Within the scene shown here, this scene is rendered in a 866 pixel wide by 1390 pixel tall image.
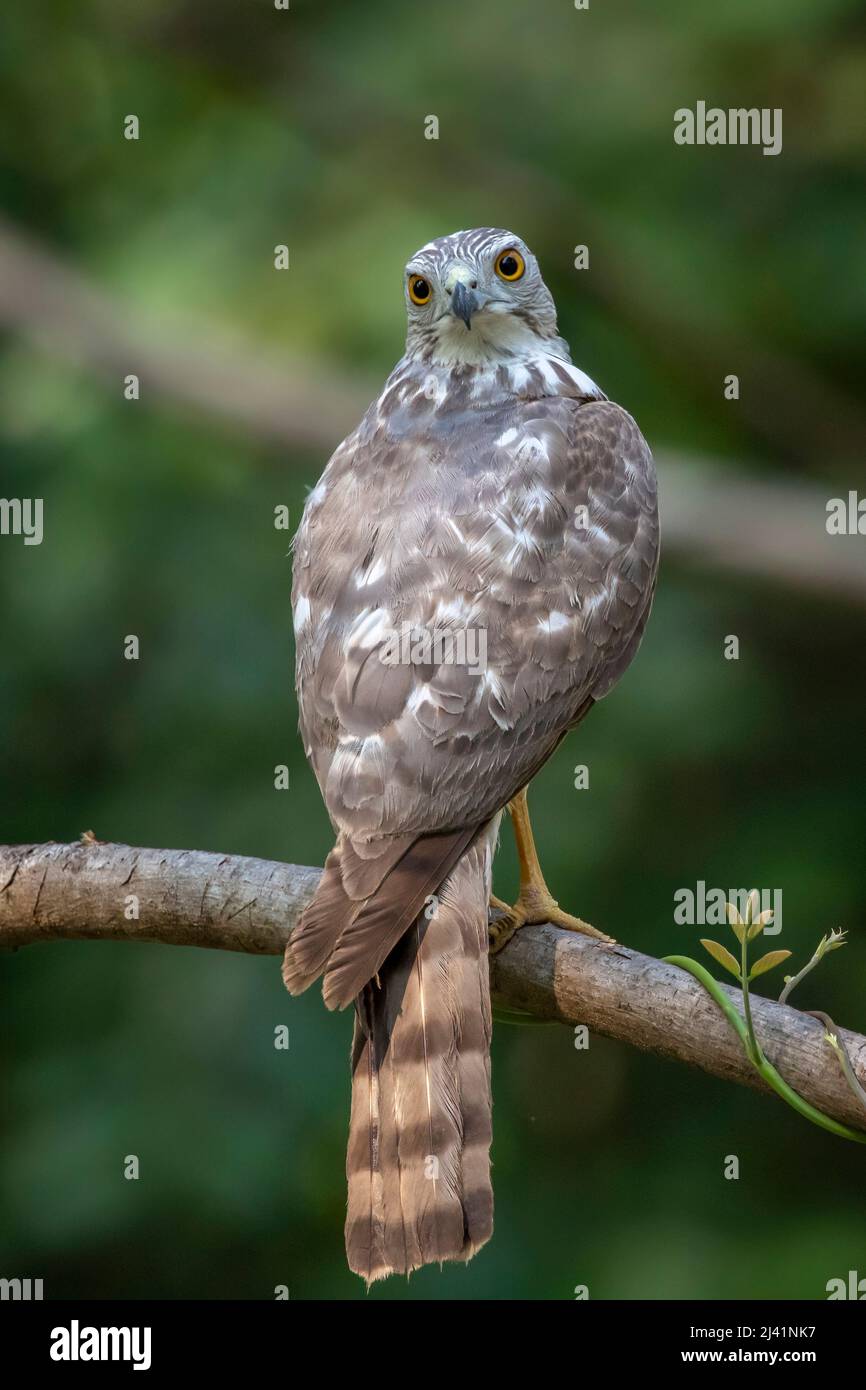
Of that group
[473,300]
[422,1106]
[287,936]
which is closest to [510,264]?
[473,300]

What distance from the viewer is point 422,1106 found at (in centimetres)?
333

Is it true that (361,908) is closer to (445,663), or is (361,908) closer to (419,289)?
(445,663)

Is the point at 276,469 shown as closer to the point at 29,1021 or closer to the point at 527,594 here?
the point at 29,1021

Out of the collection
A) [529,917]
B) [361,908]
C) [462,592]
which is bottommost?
[361,908]

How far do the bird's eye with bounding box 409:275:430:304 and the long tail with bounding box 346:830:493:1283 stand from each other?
161 centimetres

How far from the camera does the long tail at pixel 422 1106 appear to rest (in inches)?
129

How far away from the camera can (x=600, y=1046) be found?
6.55 metres

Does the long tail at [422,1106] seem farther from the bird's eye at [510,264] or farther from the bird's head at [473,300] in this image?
the bird's eye at [510,264]

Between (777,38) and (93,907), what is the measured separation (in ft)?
14.5

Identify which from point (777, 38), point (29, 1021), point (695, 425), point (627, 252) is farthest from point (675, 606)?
point (29, 1021)

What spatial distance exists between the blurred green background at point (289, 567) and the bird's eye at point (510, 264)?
5.80 ft

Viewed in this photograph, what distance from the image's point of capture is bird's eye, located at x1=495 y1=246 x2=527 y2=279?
4.38 m

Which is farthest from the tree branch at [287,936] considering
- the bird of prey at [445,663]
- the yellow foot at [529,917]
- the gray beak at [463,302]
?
the gray beak at [463,302]

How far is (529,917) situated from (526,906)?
0.07 m
